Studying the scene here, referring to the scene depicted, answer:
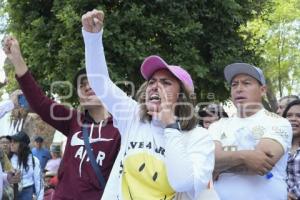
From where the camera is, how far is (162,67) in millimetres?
3398

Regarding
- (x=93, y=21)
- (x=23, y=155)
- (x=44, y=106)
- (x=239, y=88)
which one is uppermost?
(x=93, y=21)

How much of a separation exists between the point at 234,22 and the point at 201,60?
150 cm

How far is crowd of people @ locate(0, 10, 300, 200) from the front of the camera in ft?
10.1

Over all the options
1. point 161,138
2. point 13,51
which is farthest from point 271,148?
point 13,51

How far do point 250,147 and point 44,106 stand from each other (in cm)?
158

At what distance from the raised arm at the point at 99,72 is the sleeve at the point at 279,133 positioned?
3.66ft

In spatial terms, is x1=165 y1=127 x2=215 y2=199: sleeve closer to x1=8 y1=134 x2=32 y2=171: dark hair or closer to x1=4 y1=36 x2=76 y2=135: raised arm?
x1=4 y1=36 x2=76 y2=135: raised arm

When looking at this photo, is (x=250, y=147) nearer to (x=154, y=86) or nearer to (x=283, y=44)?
(x=154, y=86)

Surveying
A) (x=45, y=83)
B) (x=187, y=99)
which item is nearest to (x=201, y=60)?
(x=45, y=83)

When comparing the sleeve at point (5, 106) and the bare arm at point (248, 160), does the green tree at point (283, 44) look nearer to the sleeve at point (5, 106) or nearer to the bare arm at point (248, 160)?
the sleeve at point (5, 106)

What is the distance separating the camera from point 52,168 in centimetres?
1144

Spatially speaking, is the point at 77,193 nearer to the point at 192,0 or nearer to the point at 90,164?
the point at 90,164

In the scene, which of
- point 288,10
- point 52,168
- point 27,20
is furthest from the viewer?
point 288,10

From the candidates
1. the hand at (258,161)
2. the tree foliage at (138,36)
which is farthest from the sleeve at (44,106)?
the tree foliage at (138,36)
